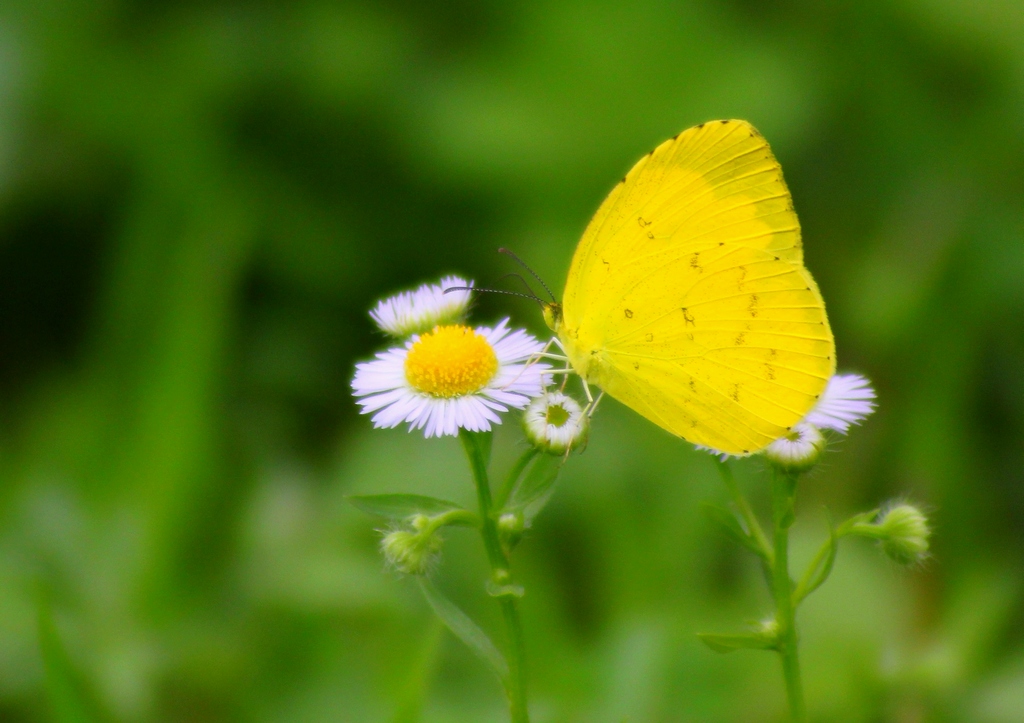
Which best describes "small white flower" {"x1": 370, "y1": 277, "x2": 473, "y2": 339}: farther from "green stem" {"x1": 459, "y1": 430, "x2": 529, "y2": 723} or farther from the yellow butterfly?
"green stem" {"x1": 459, "y1": 430, "x2": 529, "y2": 723}

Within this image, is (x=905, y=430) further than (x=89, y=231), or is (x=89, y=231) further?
(x=89, y=231)

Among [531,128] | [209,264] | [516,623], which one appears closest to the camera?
[516,623]

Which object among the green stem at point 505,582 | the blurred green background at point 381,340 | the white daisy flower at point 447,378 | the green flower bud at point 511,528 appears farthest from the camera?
the blurred green background at point 381,340

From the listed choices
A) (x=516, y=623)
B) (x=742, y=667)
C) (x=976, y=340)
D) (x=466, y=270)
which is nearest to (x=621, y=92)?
(x=466, y=270)

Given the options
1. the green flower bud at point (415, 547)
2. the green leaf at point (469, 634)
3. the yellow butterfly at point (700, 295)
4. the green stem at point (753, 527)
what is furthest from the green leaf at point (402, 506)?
the yellow butterfly at point (700, 295)

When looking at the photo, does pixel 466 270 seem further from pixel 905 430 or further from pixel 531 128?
pixel 905 430

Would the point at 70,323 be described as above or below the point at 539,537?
above

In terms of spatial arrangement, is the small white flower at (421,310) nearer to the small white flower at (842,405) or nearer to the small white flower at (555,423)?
the small white flower at (555,423)
